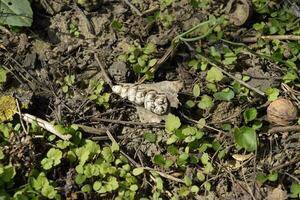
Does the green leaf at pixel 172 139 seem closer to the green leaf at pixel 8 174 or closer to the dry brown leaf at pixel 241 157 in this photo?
the dry brown leaf at pixel 241 157

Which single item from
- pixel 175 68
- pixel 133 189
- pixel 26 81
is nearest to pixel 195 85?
pixel 175 68

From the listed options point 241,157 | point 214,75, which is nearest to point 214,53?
point 214,75

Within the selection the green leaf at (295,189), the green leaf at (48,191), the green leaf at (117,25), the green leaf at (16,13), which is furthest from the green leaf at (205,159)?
the green leaf at (16,13)

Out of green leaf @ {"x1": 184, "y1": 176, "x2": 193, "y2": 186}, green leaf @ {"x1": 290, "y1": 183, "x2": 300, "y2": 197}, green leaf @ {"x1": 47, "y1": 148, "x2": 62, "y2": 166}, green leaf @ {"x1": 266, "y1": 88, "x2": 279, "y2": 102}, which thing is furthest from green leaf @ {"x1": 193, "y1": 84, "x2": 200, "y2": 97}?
green leaf @ {"x1": 47, "y1": 148, "x2": 62, "y2": 166}

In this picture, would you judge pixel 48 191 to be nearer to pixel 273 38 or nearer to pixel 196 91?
pixel 196 91

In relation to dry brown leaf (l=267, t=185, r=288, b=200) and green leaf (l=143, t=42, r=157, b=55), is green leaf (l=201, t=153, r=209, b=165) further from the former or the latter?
green leaf (l=143, t=42, r=157, b=55)

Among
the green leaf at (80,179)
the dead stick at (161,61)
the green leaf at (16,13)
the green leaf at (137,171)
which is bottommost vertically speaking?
the green leaf at (137,171)
